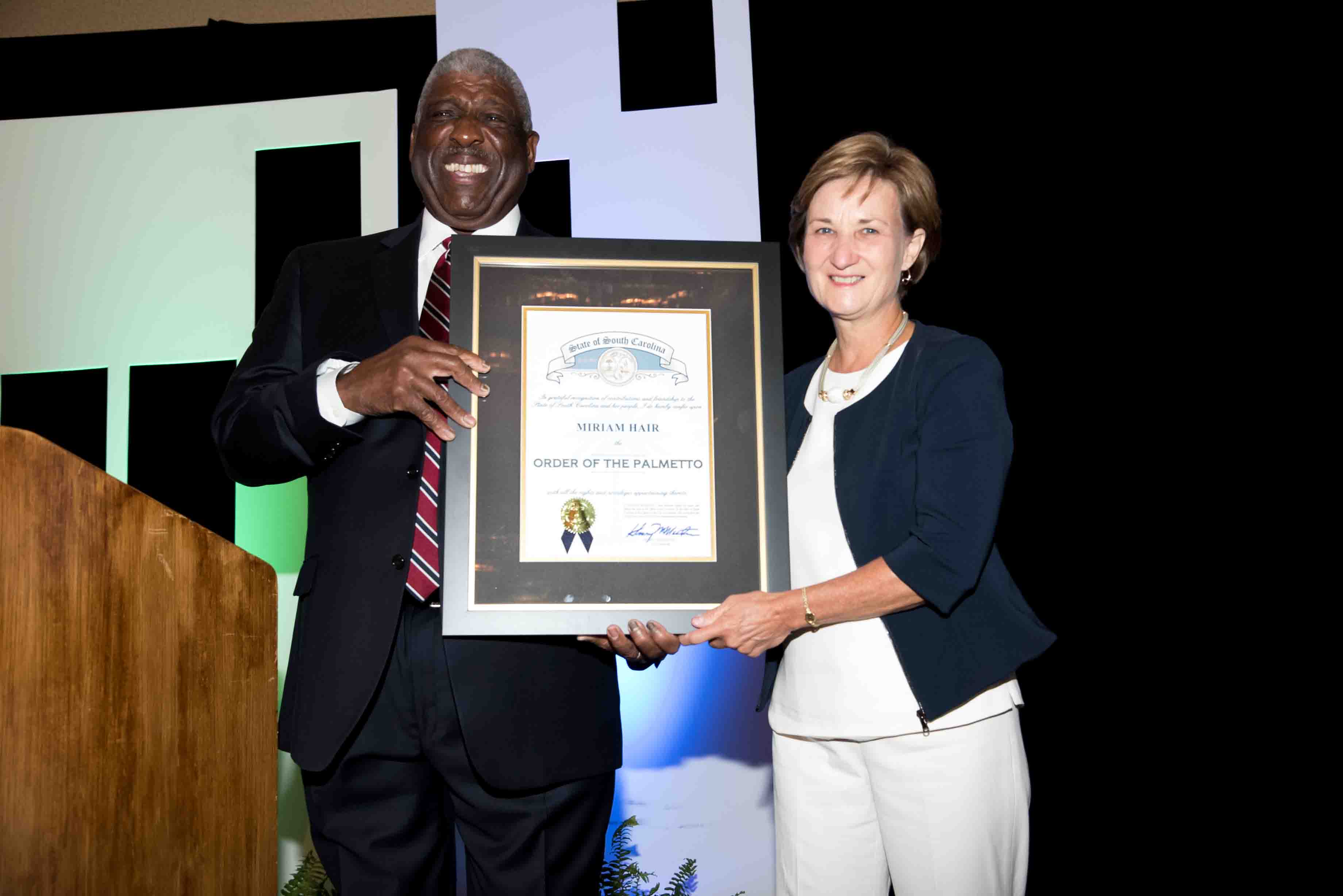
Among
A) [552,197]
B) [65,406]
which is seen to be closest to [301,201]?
[552,197]

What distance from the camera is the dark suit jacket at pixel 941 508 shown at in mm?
1534

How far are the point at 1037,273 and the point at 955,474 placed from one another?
56.8 inches

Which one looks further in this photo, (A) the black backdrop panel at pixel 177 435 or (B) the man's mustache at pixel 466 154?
(A) the black backdrop panel at pixel 177 435

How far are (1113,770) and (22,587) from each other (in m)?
2.50

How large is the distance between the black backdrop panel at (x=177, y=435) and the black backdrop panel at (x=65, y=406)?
0.11 m

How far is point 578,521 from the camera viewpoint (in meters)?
1.61

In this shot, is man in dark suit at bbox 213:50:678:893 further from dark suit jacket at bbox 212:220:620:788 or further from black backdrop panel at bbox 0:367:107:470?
black backdrop panel at bbox 0:367:107:470

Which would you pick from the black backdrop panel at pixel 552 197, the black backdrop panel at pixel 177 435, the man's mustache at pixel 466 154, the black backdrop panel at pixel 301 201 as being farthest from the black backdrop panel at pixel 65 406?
the man's mustache at pixel 466 154

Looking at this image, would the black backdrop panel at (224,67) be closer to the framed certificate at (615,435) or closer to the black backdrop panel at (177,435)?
the black backdrop panel at (177,435)

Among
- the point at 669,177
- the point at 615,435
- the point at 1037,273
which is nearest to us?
the point at 615,435

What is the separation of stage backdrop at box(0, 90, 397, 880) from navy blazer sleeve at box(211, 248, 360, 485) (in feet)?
5.42

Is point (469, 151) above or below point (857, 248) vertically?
above

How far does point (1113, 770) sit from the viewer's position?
2.75 metres

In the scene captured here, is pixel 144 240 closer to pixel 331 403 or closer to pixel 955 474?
pixel 331 403
